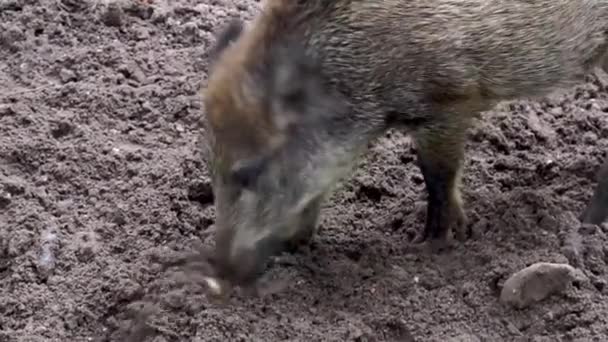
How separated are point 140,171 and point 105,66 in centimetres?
62

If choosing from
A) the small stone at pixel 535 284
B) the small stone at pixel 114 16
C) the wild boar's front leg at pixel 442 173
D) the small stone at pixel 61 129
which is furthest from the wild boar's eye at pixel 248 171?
the small stone at pixel 114 16

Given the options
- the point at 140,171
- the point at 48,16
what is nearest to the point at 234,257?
the point at 140,171

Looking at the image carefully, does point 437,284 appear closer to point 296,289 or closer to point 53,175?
point 296,289

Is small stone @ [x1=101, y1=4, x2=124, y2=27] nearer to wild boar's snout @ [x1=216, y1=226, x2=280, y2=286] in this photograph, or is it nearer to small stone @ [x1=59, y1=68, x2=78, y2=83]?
small stone @ [x1=59, y1=68, x2=78, y2=83]

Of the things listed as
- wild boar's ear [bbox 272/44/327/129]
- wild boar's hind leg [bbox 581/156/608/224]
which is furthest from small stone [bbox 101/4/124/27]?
wild boar's hind leg [bbox 581/156/608/224]

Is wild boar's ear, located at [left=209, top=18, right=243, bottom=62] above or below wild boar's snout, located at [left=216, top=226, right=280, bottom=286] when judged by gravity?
above

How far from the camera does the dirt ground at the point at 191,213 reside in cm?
313

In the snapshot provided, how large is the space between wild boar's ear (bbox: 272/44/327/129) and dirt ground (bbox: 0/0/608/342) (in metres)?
0.58

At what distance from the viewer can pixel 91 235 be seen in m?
3.45

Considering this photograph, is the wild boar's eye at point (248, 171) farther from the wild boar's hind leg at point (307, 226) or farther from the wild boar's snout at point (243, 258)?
the wild boar's hind leg at point (307, 226)

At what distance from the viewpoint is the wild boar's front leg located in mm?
3158

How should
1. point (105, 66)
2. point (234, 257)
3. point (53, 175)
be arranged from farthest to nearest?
point (105, 66) < point (53, 175) < point (234, 257)

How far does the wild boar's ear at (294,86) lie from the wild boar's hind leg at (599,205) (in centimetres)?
100

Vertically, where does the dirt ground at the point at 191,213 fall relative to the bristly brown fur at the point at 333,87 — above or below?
below
